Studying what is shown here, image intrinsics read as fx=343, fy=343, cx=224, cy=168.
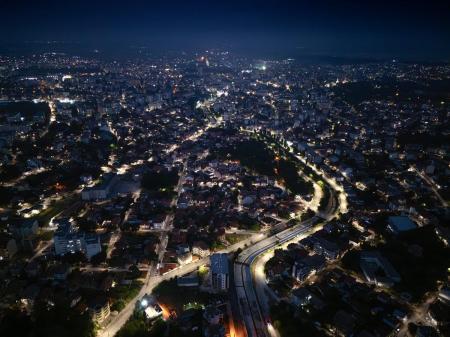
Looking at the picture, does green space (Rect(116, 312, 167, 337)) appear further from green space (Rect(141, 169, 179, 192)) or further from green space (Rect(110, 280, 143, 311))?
green space (Rect(141, 169, 179, 192))

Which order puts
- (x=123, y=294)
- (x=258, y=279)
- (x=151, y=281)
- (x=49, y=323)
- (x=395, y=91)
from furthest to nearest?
(x=395, y=91)
(x=258, y=279)
(x=151, y=281)
(x=123, y=294)
(x=49, y=323)

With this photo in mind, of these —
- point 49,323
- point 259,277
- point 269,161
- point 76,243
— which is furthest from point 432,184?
point 49,323

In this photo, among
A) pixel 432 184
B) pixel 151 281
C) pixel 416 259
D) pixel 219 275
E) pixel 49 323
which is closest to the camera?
pixel 49 323

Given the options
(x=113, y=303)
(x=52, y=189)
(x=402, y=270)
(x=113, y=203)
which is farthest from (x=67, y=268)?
(x=402, y=270)

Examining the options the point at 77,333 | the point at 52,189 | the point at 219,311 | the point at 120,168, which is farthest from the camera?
the point at 120,168

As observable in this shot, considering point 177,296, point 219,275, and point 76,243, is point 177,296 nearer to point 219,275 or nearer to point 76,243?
point 219,275

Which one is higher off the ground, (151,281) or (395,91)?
(395,91)

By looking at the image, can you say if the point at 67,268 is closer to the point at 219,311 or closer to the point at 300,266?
the point at 219,311

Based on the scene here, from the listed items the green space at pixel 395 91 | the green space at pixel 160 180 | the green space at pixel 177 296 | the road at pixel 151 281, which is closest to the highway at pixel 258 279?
the road at pixel 151 281

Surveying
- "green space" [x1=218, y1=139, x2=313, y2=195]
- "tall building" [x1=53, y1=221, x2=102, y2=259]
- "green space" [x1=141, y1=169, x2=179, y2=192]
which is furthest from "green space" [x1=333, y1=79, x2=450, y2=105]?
"tall building" [x1=53, y1=221, x2=102, y2=259]

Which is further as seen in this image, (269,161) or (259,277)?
(269,161)
